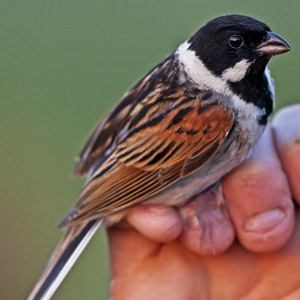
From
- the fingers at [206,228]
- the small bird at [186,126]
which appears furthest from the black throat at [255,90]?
the fingers at [206,228]

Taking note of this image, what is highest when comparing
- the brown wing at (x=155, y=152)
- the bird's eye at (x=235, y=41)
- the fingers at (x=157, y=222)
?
A: the bird's eye at (x=235, y=41)

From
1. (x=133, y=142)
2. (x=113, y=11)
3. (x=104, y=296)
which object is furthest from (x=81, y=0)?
(x=133, y=142)

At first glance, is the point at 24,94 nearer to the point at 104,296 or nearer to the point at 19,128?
the point at 19,128

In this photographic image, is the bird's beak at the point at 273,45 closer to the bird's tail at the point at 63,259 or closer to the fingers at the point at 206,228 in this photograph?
the fingers at the point at 206,228

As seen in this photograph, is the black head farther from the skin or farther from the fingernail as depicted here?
the fingernail

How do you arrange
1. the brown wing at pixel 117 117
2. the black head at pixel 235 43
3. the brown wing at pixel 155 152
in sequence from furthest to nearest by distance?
the brown wing at pixel 117 117 < the brown wing at pixel 155 152 < the black head at pixel 235 43

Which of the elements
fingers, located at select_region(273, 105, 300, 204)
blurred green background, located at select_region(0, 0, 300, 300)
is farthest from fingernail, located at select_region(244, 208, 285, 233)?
blurred green background, located at select_region(0, 0, 300, 300)

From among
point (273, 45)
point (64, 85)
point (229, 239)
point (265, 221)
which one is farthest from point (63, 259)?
point (64, 85)
